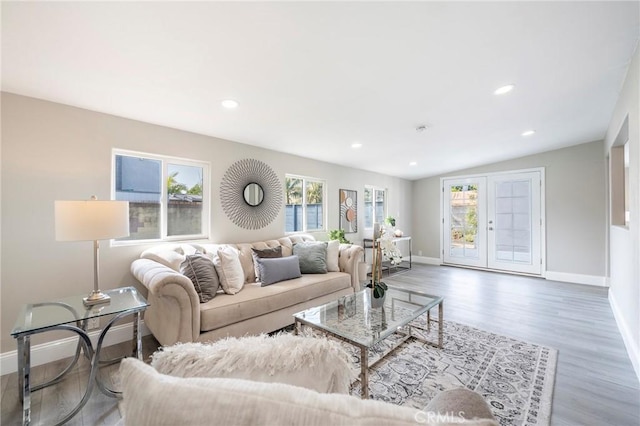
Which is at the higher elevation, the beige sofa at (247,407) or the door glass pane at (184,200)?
the door glass pane at (184,200)

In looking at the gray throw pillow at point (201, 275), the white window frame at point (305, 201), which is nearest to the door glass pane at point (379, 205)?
the white window frame at point (305, 201)

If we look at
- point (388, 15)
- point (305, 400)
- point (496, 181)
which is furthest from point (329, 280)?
point (496, 181)

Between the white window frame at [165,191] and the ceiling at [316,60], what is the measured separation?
0.36 meters

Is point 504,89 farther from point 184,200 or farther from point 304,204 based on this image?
point 184,200

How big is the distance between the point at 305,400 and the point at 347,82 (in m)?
2.25

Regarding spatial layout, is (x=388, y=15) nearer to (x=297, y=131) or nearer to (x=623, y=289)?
(x=297, y=131)

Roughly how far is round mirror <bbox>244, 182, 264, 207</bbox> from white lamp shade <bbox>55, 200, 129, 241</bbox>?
5.65ft

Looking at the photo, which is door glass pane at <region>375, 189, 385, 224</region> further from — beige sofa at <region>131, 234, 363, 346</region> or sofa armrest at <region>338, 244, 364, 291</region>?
beige sofa at <region>131, 234, 363, 346</region>

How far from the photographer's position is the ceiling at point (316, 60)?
4.88ft

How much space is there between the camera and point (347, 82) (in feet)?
7.24

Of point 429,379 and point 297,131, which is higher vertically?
point 297,131

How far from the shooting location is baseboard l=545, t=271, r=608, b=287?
4.55 m

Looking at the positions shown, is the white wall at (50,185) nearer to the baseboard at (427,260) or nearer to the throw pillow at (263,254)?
the throw pillow at (263,254)

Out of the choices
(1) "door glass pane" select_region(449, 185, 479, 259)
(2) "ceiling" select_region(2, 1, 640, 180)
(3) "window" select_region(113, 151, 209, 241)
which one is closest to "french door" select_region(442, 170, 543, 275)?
(1) "door glass pane" select_region(449, 185, 479, 259)
